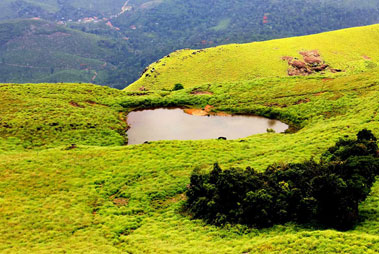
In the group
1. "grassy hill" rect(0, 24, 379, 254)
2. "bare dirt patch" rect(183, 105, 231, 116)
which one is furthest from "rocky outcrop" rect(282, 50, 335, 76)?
"bare dirt patch" rect(183, 105, 231, 116)

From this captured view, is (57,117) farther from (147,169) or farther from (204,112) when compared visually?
(147,169)

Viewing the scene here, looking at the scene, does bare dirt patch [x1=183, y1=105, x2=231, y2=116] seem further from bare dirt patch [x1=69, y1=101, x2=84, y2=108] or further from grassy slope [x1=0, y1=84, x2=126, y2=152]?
bare dirt patch [x1=69, y1=101, x2=84, y2=108]

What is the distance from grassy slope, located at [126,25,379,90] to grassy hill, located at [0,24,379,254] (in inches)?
986

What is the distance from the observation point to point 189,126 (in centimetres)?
6412

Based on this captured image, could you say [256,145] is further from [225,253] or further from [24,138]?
[24,138]

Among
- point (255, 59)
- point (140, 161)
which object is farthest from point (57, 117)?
point (255, 59)

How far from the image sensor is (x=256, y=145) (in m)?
49.8

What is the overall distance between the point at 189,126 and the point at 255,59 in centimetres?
5604

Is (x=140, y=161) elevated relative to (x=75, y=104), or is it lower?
lower

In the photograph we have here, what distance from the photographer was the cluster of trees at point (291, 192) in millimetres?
30000

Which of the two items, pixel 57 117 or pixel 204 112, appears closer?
pixel 57 117

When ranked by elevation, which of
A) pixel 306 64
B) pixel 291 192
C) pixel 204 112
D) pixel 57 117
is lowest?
pixel 291 192

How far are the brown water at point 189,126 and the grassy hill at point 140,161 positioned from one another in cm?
258

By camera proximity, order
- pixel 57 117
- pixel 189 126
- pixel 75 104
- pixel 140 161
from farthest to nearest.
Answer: pixel 75 104 < pixel 189 126 < pixel 57 117 < pixel 140 161
